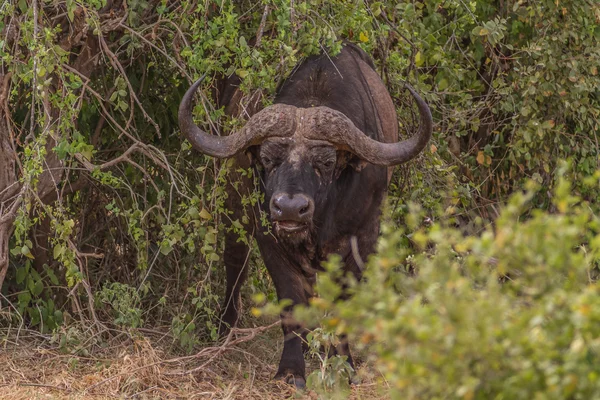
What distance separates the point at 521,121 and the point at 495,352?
5106 mm

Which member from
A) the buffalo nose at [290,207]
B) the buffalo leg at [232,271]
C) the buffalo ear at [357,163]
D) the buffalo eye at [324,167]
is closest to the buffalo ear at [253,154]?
the buffalo eye at [324,167]

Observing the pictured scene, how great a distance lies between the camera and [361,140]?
540cm

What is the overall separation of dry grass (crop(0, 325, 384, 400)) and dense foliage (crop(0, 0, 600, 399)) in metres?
0.16

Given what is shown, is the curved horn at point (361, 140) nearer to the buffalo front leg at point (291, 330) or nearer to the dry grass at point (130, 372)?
the buffalo front leg at point (291, 330)

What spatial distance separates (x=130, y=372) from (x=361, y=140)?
63.3 inches

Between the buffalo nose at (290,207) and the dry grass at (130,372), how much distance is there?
80 cm

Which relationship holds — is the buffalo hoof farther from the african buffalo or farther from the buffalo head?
the buffalo head

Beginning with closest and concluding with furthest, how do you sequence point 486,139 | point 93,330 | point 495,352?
point 495,352 → point 93,330 → point 486,139

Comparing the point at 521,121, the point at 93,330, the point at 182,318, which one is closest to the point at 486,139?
the point at 521,121

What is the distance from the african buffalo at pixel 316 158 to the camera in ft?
17.1

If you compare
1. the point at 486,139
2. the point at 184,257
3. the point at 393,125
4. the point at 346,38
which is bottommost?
the point at 184,257

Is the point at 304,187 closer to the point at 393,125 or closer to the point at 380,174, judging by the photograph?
the point at 380,174

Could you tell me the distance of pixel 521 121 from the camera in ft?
23.7

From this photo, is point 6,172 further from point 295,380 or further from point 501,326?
point 501,326
